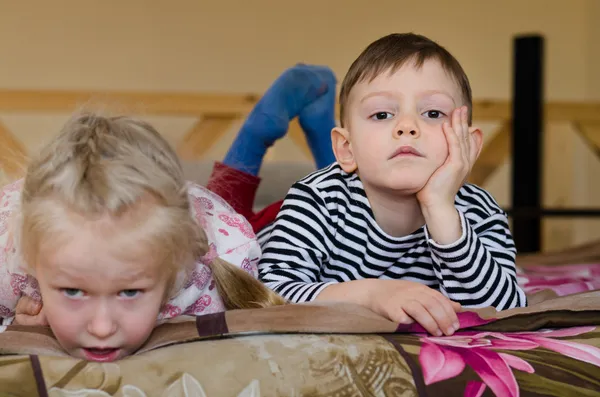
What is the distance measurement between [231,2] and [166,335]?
132 inches

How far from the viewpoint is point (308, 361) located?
0.77 metres

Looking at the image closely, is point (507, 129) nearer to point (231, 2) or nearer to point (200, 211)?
point (231, 2)

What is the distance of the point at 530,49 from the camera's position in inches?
109

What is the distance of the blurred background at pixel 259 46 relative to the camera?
385 cm

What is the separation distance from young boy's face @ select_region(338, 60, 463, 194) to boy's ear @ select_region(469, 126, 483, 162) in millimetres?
43

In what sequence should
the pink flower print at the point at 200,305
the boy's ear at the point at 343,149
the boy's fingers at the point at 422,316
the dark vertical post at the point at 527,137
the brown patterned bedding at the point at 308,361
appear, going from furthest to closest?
1. the dark vertical post at the point at 527,137
2. the boy's ear at the point at 343,149
3. the pink flower print at the point at 200,305
4. the boy's fingers at the point at 422,316
5. the brown patterned bedding at the point at 308,361

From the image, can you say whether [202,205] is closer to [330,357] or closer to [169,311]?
[169,311]

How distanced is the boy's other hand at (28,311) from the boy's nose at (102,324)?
0.16 meters

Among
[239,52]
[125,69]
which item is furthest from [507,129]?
[125,69]

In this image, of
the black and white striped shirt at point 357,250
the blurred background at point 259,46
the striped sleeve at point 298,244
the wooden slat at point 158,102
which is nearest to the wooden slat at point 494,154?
the blurred background at point 259,46

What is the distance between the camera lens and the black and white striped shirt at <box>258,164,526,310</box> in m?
1.03

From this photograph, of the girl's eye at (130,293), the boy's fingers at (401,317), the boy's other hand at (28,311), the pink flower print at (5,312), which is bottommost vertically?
the pink flower print at (5,312)

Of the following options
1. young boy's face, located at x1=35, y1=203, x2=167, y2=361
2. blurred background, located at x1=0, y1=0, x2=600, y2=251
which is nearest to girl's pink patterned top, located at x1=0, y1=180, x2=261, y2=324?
young boy's face, located at x1=35, y1=203, x2=167, y2=361

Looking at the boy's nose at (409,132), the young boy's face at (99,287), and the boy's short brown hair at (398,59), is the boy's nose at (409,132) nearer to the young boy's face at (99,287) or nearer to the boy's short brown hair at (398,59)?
the boy's short brown hair at (398,59)
